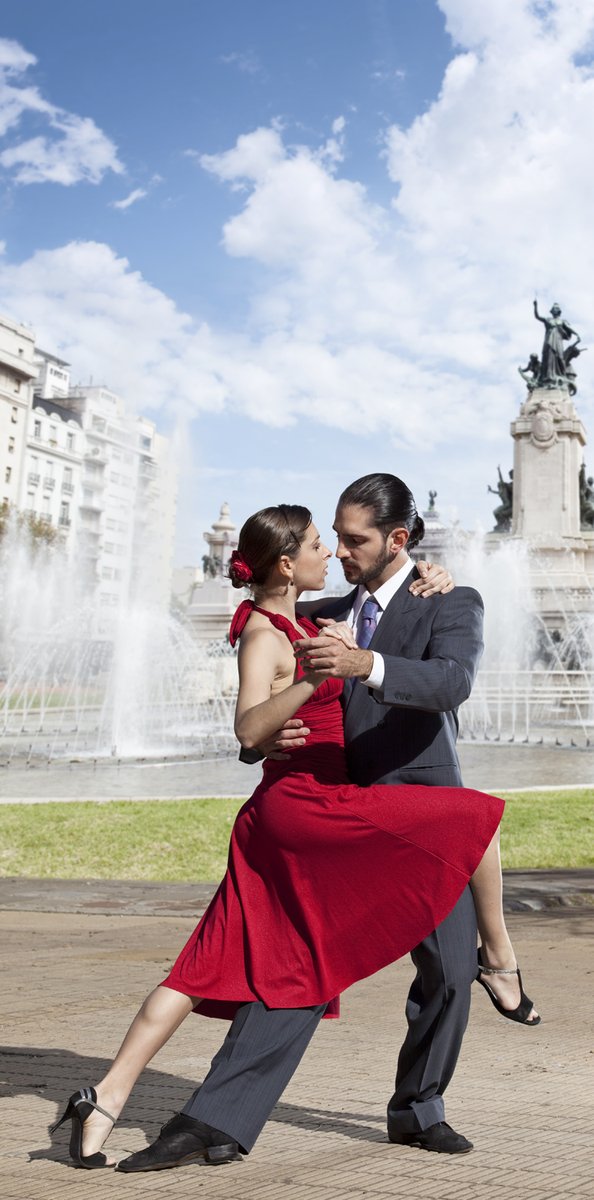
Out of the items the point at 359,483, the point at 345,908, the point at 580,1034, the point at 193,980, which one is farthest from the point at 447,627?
the point at 580,1034

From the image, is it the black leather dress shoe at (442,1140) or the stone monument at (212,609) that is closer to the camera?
the black leather dress shoe at (442,1140)

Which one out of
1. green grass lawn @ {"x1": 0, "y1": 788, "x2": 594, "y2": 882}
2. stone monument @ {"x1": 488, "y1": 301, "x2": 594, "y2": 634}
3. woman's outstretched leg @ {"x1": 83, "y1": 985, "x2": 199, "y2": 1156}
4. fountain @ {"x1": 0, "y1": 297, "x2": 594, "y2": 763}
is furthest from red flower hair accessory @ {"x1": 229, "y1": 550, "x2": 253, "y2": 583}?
stone monument @ {"x1": 488, "y1": 301, "x2": 594, "y2": 634}

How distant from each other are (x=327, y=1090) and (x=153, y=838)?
630cm

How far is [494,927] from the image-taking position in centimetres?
318

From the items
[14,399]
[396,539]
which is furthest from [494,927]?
[14,399]

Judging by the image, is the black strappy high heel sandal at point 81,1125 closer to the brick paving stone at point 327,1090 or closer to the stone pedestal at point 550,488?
the brick paving stone at point 327,1090

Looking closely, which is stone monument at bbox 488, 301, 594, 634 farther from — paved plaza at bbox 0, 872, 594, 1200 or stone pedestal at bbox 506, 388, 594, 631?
paved plaza at bbox 0, 872, 594, 1200

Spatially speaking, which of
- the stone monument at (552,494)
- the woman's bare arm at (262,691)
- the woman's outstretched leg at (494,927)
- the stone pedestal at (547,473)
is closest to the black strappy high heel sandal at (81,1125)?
the woman's bare arm at (262,691)

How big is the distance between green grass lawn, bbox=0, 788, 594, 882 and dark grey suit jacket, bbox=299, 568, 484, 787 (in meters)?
5.84

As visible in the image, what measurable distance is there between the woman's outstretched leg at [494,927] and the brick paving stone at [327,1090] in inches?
14.8

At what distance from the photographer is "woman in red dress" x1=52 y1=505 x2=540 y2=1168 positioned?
118 inches

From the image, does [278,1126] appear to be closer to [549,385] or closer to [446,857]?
[446,857]

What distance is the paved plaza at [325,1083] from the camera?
9.32ft

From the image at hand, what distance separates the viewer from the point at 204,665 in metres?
35.7
